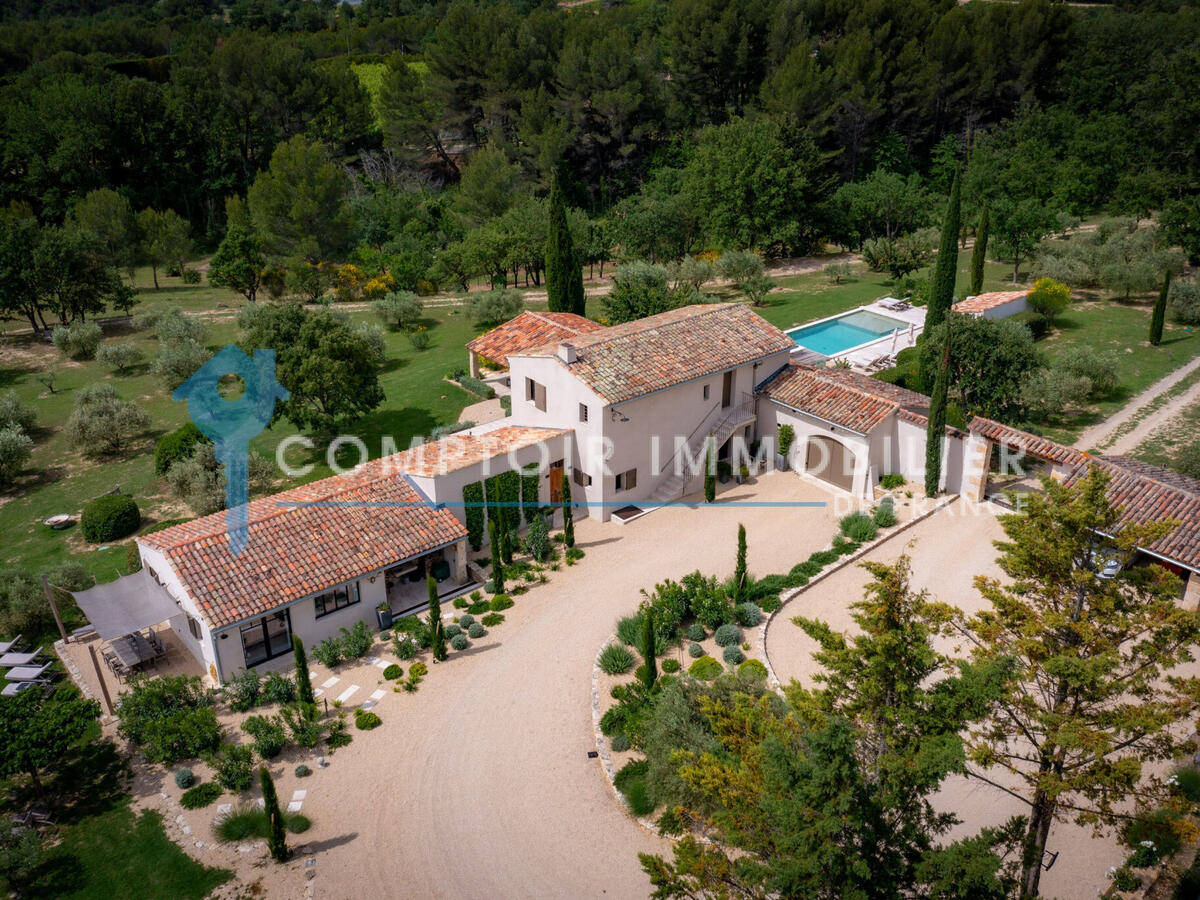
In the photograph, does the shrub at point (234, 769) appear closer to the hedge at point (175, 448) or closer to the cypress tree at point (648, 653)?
the cypress tree at point (648, 653)

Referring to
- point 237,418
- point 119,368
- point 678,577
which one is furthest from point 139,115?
point 678,577

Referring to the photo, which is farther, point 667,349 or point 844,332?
point 844,332

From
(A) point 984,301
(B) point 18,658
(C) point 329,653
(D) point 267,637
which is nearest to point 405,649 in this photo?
(C) point 329,653

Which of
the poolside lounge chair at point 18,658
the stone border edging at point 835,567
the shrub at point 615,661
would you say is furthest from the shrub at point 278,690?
the stone border edging at point 835,567

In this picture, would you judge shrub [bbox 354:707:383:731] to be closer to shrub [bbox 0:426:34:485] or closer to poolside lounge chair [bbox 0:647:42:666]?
poolside lounge chair [bbox 0:647:42:666]

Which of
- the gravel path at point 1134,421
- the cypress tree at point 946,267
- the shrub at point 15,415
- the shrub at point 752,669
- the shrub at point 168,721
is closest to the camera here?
the shrub at point 752,669

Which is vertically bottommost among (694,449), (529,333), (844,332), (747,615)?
(747,615)

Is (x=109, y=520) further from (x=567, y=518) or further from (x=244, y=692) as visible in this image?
(x=567, y=518)
